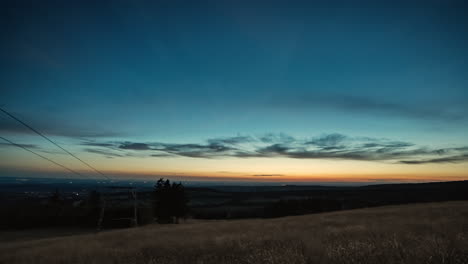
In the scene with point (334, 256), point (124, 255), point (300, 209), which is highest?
point (334, 256)

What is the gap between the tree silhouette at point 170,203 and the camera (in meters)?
64.4

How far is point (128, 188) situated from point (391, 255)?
1378 inches

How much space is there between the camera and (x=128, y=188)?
37.2m

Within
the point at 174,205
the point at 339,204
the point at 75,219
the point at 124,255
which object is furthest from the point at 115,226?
the point at 339,204

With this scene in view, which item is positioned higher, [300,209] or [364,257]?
[364,257]

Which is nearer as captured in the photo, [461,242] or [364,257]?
[364,257]

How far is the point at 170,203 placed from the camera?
6519cm

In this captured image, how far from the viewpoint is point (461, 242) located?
6.72 meters

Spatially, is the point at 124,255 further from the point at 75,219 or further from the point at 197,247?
the point at 75,219

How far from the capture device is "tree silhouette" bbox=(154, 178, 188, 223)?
2537 inches

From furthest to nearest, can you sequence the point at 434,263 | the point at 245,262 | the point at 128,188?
the point at 128,188 < the point at 245,262 < the point at 434,263

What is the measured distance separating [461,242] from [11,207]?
69.3m

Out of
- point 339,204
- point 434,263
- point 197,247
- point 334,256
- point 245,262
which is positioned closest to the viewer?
point 434,263

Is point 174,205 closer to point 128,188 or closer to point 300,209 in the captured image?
point 128,188
